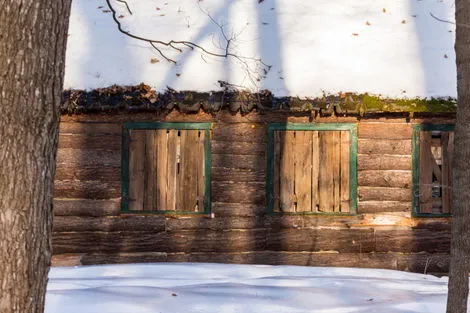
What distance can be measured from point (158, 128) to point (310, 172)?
7.89 ft

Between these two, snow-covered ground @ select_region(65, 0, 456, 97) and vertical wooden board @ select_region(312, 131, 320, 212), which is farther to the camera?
snow-covered ground @ select_region(65, 0, 456, 97)

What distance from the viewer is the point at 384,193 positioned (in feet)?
34.5

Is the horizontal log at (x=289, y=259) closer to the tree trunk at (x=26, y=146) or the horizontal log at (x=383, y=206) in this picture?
the horizontal log at (x=383, y=206)

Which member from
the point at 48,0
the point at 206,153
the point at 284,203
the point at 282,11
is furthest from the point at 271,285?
the point at 48,0

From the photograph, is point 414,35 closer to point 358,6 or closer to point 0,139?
point 358,6

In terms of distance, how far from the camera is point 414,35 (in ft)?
37.6

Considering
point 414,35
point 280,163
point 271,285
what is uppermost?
point 414,35

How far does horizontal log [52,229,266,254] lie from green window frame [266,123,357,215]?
1.92 feet

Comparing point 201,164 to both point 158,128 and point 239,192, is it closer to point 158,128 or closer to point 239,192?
point 239,192

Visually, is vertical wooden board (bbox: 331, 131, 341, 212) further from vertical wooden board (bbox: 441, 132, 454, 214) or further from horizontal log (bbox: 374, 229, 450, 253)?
vertical wooden board (bbox: 441, 132, 454, 214)

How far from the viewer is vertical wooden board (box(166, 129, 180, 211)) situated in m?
10.4

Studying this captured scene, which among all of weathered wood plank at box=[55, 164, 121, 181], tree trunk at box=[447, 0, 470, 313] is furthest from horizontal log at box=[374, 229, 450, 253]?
weathered wood plank at box=[55, 164, 121, 181]

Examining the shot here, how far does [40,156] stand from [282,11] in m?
8.55

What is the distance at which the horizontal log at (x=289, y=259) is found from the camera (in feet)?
34.3
